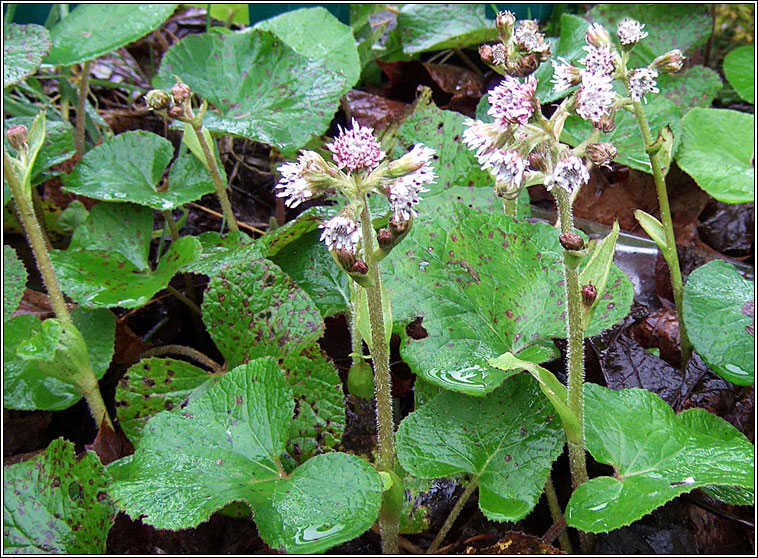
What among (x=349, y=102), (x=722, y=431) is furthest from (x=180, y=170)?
(x=722, y=431)

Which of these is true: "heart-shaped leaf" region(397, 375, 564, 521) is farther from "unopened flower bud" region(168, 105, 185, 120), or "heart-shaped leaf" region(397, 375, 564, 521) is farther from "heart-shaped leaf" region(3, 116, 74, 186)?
"heart-shaped leaf" region(3, 116, 74, 186)

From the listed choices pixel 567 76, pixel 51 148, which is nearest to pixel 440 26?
pixel 567 76

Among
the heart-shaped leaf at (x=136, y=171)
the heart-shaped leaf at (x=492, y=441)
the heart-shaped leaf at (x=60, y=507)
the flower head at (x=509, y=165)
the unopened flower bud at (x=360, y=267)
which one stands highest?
the flower head at (x=509, y=165)

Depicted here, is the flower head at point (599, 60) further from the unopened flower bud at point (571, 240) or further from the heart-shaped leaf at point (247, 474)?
the heart-shaped leaf at point (247, 474)

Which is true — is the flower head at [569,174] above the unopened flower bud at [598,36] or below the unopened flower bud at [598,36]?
below

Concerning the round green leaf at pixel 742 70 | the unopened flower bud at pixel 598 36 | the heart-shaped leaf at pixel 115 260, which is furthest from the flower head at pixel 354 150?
the round green leaf at pixel 742 70

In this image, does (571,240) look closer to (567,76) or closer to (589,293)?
(589,293)

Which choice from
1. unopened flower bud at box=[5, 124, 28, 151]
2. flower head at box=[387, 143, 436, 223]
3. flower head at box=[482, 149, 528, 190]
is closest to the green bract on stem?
unopened flower bud at box=[5, 124, 28, 151]
